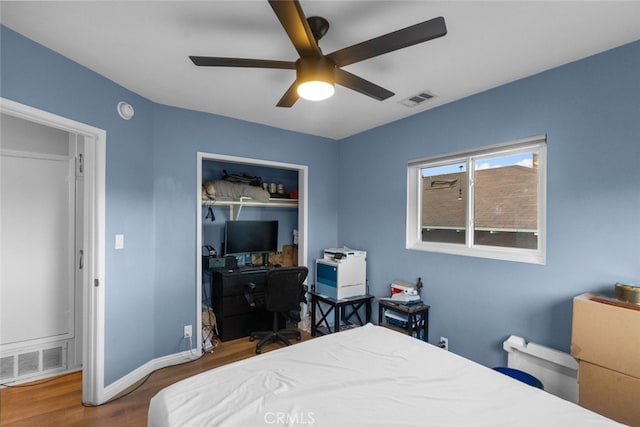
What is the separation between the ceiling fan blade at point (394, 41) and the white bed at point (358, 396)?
1517 millimetres

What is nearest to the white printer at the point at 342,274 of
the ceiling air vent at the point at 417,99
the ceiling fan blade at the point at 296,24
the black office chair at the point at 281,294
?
the black office chair at the point at 281,294

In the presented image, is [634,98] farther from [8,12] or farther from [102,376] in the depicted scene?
[102,376]

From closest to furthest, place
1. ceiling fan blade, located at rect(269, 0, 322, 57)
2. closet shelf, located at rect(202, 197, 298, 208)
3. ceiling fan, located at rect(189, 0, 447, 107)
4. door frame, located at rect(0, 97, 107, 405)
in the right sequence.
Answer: ceiling fan blade, located at rect(269, 0, 322, 57) → ceiling fan, located at rect(189, 0, 447, 107) → door frame, located at rect(0, 97, 107, 405) → closet shelf, located at rect(202, 197, 298, 208)

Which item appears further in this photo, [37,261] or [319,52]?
[37,261]

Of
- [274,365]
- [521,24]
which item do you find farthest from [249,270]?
[521,24]

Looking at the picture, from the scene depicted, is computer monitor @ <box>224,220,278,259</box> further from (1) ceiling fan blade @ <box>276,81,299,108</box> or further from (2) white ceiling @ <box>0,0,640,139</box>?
(1) ceiling fan blade @ <box>276,81,299,108</box>

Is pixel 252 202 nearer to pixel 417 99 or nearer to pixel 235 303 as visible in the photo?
pixel 235 303

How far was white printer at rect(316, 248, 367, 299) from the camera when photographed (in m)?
3.15

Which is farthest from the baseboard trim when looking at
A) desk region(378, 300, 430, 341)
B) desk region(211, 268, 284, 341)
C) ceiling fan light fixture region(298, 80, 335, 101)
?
ceiling fan light fixture region(298, 80, 335, 101)

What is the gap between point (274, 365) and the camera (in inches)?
58.1

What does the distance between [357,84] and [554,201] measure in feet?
5.26

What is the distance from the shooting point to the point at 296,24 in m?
1.15

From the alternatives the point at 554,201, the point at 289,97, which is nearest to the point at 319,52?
the point at 289,97

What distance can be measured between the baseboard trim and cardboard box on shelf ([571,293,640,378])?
308 cm
